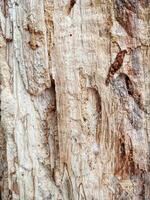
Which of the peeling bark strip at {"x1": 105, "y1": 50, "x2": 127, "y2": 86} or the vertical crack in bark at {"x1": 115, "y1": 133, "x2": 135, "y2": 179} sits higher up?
the peeling bark strip at {"x1": 105, "y1": 50, "x2": 127, "y2": 86}

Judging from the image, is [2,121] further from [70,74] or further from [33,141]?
[70,74]

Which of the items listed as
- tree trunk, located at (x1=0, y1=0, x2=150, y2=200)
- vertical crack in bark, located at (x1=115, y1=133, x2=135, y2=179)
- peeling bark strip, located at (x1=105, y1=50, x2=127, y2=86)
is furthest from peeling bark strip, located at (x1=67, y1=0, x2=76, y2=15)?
vertical crack in bark, located at (x1=115, y1=133, x2=135, y2=179)

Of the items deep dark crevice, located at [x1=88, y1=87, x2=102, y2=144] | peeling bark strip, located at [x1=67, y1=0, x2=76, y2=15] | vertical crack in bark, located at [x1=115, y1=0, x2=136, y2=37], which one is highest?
peeling bark strip, located at [x1=67, y1=0, x2=76, y2=15]

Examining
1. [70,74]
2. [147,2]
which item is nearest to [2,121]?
[70,74]

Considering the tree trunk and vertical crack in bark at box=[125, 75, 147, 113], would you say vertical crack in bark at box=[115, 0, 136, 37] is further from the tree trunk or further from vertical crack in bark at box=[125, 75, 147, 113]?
vertical crack in bark at box=[125, 75, 147, 113]

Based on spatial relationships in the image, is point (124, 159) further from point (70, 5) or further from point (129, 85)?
point (70, 5)

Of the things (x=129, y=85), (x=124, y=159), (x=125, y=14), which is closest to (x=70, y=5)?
(x=125, y=14)

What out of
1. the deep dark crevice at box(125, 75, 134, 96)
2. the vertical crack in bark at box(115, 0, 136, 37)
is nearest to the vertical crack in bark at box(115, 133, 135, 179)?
the deep dark crevice at box(125, 75, 134, 96)

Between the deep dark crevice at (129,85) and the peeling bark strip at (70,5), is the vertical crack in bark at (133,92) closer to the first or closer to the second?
the deep dark crevice at (129,85)

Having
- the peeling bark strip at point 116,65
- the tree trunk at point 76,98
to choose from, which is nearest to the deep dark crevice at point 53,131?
the tree trunk at point 76,98

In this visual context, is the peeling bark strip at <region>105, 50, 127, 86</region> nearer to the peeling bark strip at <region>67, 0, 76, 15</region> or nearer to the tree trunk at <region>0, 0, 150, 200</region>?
the tree trunk at <region>0, 0, 150, 200</region>
